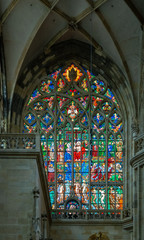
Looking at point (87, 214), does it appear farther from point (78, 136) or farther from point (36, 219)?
point (36, 219)

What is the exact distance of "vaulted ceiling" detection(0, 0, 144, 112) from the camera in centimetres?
2434

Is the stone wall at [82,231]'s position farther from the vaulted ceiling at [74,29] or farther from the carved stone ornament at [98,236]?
the vaulted ceiling at [74,29]

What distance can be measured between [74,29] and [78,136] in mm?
4048

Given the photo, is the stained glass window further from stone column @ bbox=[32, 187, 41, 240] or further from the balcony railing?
stone column @ bbox=[32, 187, 41, 240]

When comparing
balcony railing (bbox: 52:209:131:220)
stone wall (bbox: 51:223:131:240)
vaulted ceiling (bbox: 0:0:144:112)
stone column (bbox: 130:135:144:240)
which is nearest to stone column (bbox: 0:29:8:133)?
vaulted ceiling (bbox: 0:0:144:112)

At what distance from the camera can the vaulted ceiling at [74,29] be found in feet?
79.9

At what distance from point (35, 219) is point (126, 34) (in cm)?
985

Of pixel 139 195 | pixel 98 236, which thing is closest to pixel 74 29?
pixel 98 236

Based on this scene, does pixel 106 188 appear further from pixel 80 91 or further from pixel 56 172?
pixel 80 91

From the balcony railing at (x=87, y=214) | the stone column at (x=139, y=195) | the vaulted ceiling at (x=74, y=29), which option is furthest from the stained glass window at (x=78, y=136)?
the stone column at (x=139, y=195)

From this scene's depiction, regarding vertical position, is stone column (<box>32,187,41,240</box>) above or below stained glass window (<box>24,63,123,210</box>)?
below

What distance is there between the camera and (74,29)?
2592cm

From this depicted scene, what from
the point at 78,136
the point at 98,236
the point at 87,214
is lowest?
the point at 98,236

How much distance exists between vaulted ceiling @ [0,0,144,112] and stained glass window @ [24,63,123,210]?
1534mm
